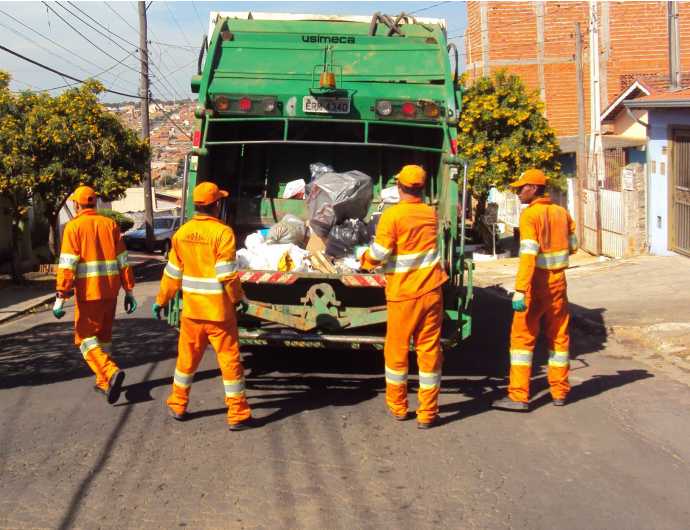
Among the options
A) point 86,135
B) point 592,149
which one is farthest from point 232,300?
point 592,149

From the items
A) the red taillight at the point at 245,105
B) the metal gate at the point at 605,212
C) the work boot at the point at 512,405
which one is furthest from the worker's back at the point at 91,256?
the metal gate at the point at 605,212

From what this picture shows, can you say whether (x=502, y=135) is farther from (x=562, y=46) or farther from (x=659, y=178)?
(x=562, y=46)

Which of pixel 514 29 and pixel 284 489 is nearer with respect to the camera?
pixel 284 489

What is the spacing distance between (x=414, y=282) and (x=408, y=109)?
2235 millimetres

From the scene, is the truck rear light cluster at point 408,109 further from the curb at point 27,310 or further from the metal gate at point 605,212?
the metal gate at point 605,212

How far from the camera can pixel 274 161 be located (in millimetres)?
8875

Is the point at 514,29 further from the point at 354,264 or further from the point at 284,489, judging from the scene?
the point at 284,489

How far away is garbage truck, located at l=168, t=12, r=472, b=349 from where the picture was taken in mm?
6844

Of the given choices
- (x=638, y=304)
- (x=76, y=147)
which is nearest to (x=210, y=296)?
(x=638, y=304)

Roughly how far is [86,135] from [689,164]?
482 inches

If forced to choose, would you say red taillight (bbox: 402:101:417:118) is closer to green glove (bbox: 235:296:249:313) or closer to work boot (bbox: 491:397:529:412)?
green glove (bbox: 235:296:249:313)

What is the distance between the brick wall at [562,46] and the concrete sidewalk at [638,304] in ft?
61.1

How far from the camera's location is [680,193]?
1512 centimetres

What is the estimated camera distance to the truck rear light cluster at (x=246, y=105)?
7613mm
